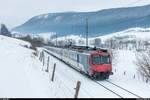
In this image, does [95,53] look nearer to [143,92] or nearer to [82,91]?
[82,91]

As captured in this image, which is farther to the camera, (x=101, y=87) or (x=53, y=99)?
(x=101, y=87)

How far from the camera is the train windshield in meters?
12.7

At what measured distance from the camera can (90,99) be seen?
27.6 feet

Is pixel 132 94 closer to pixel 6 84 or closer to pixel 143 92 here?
pixel 143 92

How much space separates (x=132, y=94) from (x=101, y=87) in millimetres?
2411

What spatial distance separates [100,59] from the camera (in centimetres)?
1294

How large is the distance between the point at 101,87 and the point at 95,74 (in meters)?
1.77

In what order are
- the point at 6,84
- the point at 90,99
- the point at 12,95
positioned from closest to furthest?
the point at 12,95 → the point at 6,84 → the point at 90,99

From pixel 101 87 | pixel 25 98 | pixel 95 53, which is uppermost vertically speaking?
pixel 95 53

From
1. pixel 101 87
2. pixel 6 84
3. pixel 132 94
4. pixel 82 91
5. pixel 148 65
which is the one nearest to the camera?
A: pixel 6 84

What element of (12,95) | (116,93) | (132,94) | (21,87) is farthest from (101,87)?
(12,95)

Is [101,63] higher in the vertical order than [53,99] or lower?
higher

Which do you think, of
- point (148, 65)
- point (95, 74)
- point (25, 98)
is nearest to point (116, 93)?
point (95, 74)

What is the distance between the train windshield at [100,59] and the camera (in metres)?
12.7
